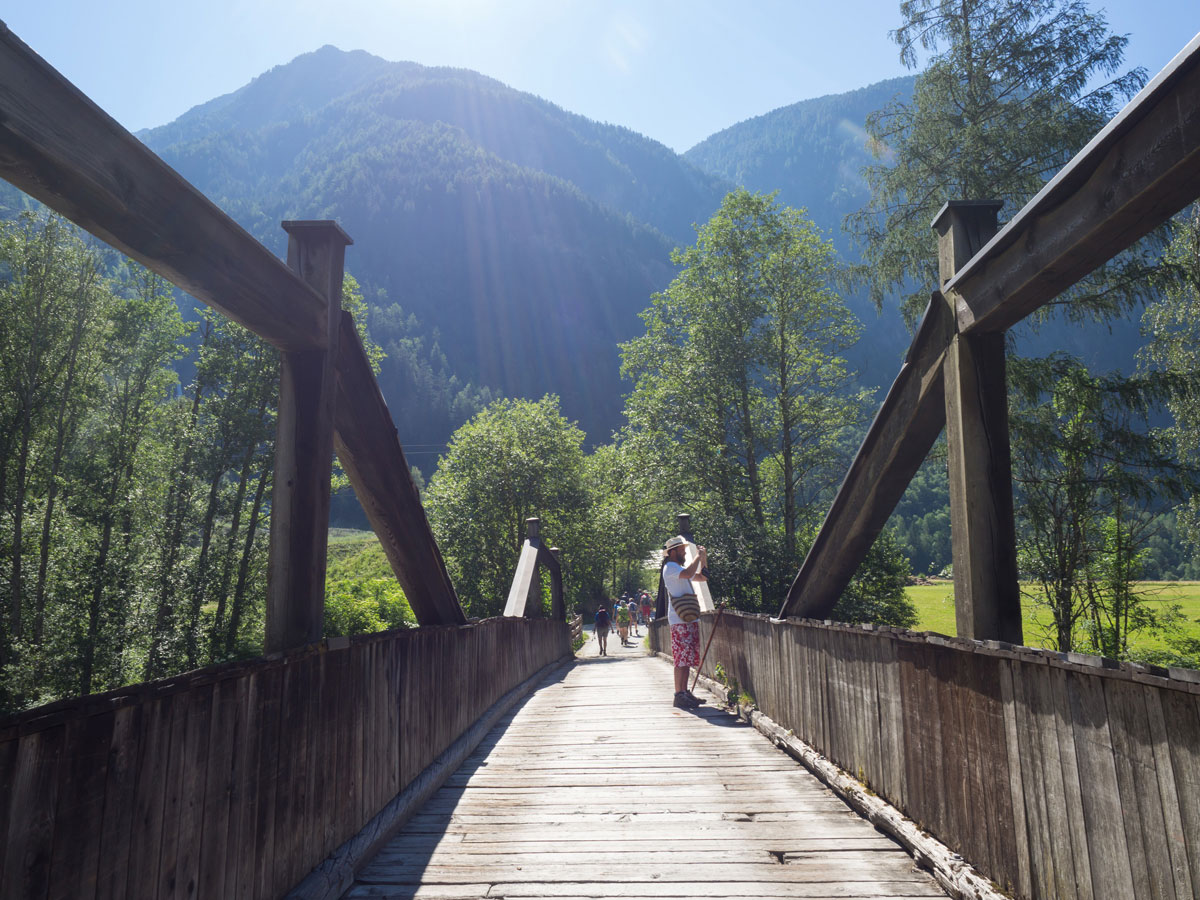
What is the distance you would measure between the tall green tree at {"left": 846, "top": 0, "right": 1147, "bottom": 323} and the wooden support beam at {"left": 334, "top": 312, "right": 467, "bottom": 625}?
32.3ft

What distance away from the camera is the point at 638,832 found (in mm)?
3641

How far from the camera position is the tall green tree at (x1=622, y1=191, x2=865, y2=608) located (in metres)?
20.6

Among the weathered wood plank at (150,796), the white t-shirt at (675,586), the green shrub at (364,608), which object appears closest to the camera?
the weathered wood plank at (150,796)

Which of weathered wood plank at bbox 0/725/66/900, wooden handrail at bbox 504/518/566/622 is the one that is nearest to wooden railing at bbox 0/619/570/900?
weathered wood plank at bbox 0/725/66/900

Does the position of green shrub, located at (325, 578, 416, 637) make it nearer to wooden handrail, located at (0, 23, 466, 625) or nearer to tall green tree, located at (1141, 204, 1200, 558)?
tall green tree, located at (1141, 204, 1200, 558)

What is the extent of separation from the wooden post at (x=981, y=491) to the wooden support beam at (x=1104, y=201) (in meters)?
0.23

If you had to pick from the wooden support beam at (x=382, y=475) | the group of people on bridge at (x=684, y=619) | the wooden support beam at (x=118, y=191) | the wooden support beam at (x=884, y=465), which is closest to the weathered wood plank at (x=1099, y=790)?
the wooden support beam at (x=884, y=465)

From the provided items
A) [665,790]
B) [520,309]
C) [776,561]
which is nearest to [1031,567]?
[776,561]

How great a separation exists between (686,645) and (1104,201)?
6.04 m

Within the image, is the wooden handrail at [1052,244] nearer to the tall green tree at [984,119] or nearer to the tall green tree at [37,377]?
the tall green tree at [984,119]

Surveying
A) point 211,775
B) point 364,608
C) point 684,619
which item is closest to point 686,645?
point 684,619

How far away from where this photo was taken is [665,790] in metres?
4.39

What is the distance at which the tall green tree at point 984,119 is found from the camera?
11695mm

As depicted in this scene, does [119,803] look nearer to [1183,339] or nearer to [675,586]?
[675,586]
